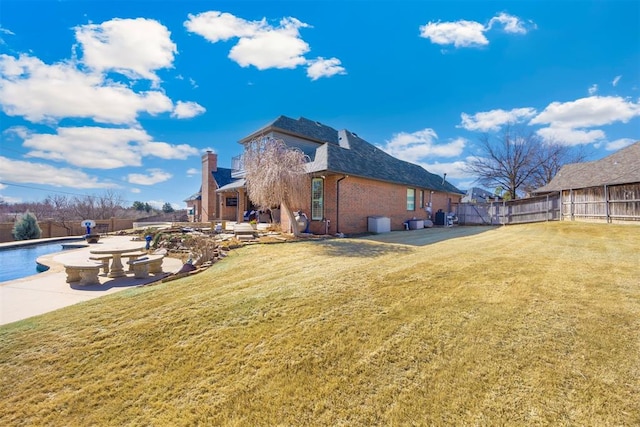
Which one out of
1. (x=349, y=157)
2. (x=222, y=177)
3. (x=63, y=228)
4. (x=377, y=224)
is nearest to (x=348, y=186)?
(x=349, y=157)

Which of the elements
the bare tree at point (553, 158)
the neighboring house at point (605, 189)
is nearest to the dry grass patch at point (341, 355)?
the neighboring house at point (605, 189)

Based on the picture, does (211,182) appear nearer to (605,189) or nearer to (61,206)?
(61,206)

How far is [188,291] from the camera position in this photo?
5066 millimetres

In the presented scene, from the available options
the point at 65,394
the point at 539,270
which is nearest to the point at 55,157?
the point at 65,394

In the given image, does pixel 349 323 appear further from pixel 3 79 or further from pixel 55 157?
pixel 55 157

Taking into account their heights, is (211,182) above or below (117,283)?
above

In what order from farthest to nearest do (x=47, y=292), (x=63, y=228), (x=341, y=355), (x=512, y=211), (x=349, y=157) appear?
(x=63, y=228) → (x=512, y=211) → (x=349, y=157) → (x=47, y=292) → (x=341, y=355)

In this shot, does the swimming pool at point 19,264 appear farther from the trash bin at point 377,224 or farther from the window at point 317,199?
the trash bin at point 377,224

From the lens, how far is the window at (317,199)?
13380 mm

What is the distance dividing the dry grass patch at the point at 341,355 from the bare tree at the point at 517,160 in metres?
33.3

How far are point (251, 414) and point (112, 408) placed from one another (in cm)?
131

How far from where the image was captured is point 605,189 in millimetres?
16625

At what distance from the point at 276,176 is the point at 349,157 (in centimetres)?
511

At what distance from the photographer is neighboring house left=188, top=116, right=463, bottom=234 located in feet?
42.8
